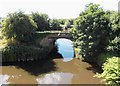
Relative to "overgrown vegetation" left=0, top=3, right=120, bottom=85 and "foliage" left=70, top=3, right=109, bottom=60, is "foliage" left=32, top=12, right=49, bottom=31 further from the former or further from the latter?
"foliage" left=70, top=3, right=109, bottom=60

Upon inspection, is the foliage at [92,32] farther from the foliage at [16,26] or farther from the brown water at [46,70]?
the foliage at [16,26]

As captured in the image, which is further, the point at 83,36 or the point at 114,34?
the point at 83,36

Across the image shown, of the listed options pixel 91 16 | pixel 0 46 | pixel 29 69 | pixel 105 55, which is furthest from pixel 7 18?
pixel 105 55

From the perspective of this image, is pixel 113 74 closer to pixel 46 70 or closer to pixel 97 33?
pixel 97 33

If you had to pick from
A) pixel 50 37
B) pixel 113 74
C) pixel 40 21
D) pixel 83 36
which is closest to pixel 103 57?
pixel 83 36

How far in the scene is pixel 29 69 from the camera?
42.0m

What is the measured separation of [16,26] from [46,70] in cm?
1107

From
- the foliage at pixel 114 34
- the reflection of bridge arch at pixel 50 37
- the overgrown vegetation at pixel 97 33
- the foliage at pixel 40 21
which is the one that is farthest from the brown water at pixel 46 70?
the foliage at pixel 40 21

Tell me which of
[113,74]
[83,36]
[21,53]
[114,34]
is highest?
[114,34]

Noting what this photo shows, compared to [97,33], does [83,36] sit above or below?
below

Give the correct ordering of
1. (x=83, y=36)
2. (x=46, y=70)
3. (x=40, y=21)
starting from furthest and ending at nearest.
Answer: (x=40, y=21), (x=46, y=70), (x=83, y=36)

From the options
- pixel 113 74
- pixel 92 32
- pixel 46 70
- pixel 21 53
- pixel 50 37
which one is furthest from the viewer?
pixel 50 37

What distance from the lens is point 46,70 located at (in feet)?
138

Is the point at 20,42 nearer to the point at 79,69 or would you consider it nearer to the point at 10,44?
the point at 10,44
